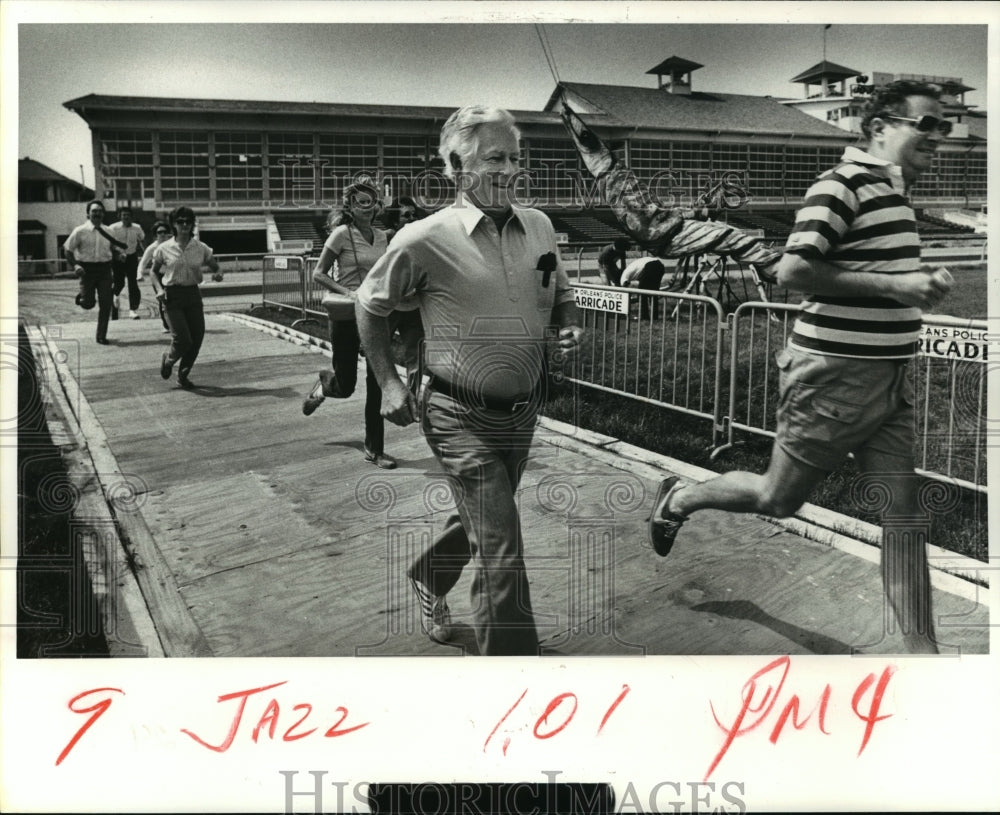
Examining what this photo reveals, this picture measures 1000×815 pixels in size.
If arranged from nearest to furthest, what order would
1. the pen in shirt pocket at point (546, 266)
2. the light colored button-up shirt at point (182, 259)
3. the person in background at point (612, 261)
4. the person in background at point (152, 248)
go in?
the pen in shirt pocket at point (546, 266) → the light colored button-up shirt at point (182, 259) → the person in background at point (152, 248) → the person in background at point (612, 261)

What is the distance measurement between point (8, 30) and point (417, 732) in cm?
266

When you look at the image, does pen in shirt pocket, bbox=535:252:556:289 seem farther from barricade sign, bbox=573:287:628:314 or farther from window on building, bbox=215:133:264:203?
barricade sign, bbox=573:287:628:314

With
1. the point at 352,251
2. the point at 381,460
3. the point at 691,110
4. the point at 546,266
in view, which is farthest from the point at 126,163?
the point at 691,110

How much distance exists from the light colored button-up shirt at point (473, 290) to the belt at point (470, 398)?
0.05 ft

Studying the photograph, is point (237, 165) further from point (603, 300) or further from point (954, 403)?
point (954, 403)

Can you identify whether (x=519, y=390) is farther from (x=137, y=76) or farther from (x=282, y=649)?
(x=137, y=76)

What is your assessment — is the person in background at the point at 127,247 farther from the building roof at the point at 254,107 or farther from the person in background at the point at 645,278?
the person in background at the point at 645,278

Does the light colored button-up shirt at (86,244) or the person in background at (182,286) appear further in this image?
the person in background at (182,286)

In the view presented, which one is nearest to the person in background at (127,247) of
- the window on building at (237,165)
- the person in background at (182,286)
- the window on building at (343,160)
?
the person in background at (182,286)

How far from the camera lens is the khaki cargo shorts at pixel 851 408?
124 inches

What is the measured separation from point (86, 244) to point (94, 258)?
6.9 inches

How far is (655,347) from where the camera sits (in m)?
5.63

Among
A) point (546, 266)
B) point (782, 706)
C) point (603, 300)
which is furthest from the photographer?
point (603, 300)

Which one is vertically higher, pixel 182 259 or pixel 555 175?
pixel 555 175
